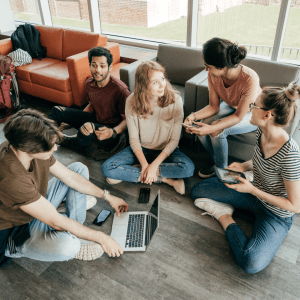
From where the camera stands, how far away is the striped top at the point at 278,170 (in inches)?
49.1

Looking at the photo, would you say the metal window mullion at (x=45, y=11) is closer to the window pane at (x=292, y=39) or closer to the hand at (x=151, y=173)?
the window pane at (x=292, y=39)

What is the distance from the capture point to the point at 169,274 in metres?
1.44

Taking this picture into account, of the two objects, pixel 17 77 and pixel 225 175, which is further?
pixel 17 77

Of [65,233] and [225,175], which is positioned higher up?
[225,175]

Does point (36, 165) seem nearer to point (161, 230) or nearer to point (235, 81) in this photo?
point (161, 230)

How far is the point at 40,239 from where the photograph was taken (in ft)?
4.32

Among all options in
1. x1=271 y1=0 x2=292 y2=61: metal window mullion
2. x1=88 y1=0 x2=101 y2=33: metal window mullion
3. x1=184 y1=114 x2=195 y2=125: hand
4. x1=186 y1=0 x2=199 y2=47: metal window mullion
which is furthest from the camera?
x1=88 y1=0 x2=101 y2=33: metal window mullion

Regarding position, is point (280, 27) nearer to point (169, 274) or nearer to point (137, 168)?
Result: point (137, 168)

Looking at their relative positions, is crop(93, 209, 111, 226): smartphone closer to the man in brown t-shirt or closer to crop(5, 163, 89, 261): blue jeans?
the man in brown t-shirt

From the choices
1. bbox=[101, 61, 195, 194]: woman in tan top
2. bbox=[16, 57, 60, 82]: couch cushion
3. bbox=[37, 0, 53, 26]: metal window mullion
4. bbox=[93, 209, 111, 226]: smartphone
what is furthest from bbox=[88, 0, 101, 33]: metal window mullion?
bbox=[93, 209, 111, 226]: smartphone

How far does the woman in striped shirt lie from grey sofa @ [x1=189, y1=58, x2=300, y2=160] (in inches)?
18.3

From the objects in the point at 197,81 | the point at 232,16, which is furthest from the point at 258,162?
the point at 232,16

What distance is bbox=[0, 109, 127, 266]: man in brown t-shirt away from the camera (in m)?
1.11

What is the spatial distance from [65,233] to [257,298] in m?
1.05
